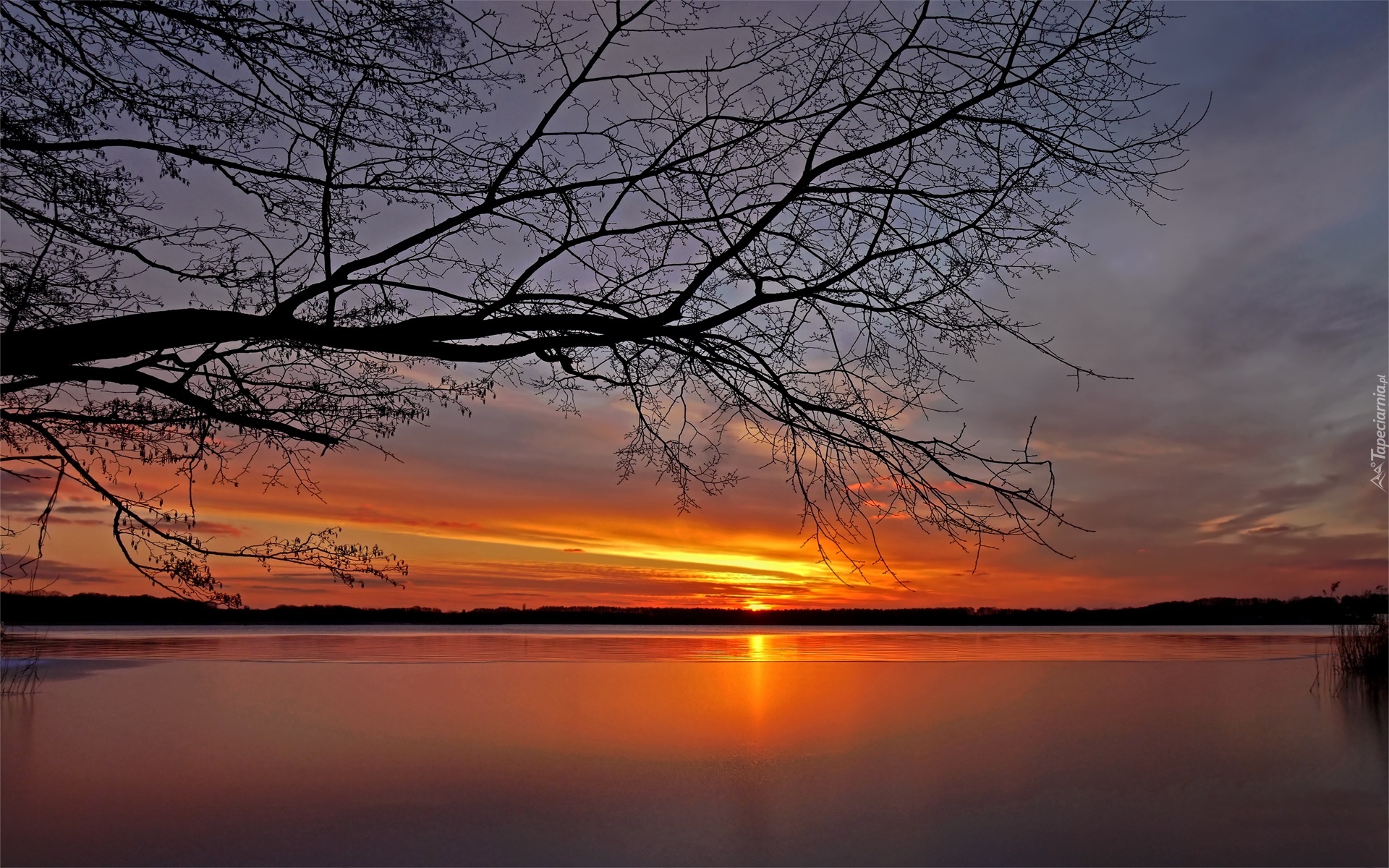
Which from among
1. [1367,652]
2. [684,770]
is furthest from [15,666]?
[1367,652]

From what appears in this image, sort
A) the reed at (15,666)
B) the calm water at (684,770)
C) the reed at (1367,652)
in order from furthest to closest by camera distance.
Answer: the reed at (1367,652)
the reed at (15,666)
the calm water at (684,770)

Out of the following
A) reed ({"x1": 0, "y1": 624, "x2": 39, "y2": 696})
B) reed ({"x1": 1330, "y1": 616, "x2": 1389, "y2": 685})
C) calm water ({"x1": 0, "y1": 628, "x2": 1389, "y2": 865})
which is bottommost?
reed ({"x1": 0, "y1": 624, "x2": 39, "y2": 696})

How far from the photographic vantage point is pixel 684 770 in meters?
5.82

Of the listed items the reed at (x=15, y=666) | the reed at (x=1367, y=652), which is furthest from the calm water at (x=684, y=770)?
the reed at (x=1367, y=652)

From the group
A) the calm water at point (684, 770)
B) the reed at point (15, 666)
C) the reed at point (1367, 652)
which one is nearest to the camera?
the calm water at point (684, 770)

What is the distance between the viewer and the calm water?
4328 mm

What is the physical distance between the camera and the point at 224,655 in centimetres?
1455

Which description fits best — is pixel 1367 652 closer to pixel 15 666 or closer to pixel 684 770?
pixel 684 770

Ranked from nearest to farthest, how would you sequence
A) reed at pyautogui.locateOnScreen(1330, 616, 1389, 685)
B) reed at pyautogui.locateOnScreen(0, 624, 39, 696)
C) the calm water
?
1. the calm water
2. reed at pyautogui.locateOnScreen(0, 624, 39, 696)
3. reed at pyautogui.locateOnScreen(1330, 616, 1389, 685)

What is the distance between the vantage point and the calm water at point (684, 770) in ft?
14.2

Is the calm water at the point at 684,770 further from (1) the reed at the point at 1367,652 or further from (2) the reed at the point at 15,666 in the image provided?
(1) the reed at the point at 1367,652

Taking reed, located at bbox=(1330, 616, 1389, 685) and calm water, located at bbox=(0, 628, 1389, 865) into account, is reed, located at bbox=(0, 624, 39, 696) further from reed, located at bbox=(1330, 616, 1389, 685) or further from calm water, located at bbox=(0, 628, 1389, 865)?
reed, located at bbox=(1330, 616, 1389, 685)

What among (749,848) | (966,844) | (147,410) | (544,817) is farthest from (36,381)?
(966,844)

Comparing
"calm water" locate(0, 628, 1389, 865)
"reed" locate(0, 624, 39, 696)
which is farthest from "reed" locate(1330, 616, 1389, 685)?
"reed" locate(0, 624, 39, 696)
